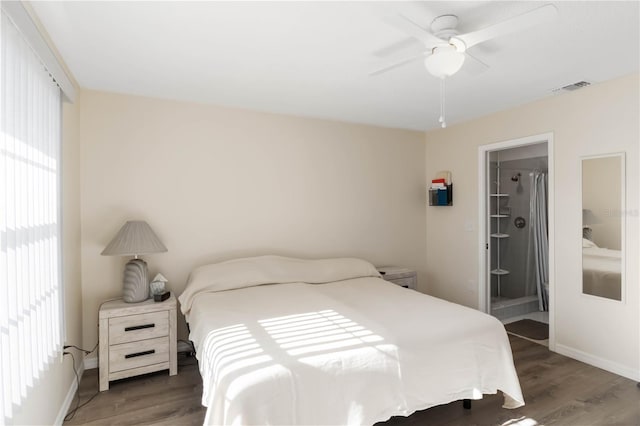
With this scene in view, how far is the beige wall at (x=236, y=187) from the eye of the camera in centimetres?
296

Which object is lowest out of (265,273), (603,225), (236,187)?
(265,273)

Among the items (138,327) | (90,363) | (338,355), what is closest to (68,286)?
(138,327)

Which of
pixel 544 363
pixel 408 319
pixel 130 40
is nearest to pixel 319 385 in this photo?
pixel 408 319

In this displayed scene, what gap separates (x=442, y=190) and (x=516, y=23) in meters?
2.78

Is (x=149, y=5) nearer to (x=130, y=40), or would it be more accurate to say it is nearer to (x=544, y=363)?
(x=130, y=40)

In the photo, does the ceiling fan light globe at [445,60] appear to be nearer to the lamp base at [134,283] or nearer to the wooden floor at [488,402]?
the wooden floor at [488,402]

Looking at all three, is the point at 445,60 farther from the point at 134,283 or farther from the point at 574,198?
the point at 134,283

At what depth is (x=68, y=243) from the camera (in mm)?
2455

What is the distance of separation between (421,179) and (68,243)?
383 centimetres

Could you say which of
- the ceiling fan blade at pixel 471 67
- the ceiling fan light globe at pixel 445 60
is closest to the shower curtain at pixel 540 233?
the ceiling fan blade at pixel 471 67

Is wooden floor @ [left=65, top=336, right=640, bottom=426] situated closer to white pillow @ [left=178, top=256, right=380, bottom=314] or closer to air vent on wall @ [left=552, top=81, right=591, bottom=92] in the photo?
white pillow @ [left=178, top=256, right=380, bottom=314]

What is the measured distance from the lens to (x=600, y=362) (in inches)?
112

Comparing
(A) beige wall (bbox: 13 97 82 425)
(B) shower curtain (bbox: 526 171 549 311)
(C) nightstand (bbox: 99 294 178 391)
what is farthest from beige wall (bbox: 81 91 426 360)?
(B) shower curtain (bbox: 526 171 549 311)

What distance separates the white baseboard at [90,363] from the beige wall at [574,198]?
3.79m
